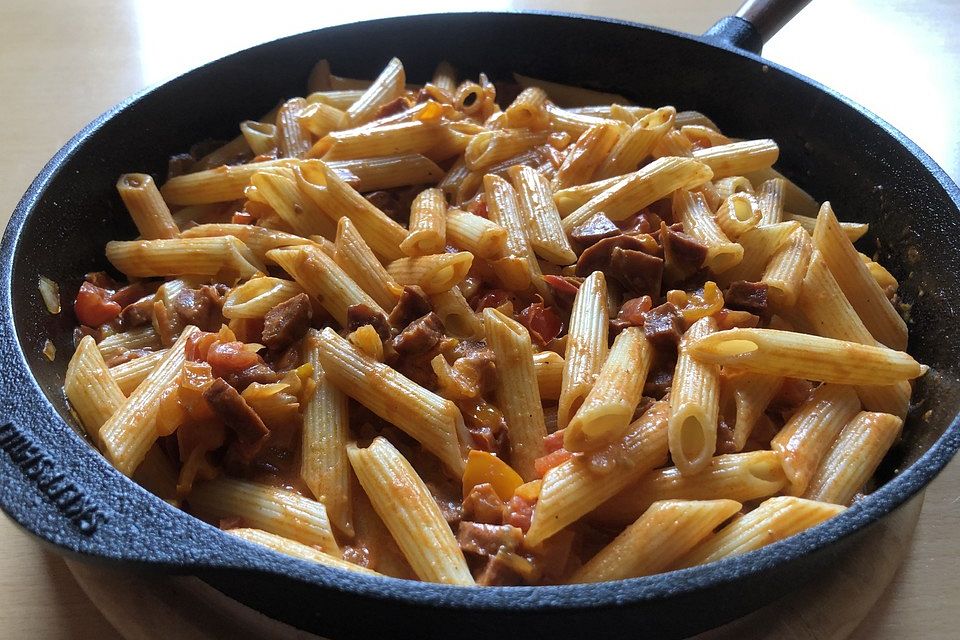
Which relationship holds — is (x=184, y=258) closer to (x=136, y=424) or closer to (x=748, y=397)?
(x=136, y=424)

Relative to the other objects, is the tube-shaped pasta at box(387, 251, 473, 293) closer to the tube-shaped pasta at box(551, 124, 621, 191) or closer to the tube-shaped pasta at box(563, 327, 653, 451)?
the tube-shaped pasta at box(563, 327, 653, 451)

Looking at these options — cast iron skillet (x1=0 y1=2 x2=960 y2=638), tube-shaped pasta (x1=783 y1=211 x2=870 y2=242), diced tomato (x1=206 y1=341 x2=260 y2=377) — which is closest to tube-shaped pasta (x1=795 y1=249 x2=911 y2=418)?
cast iron skillet (x1=0 y1=2 x2=960 y2=638)

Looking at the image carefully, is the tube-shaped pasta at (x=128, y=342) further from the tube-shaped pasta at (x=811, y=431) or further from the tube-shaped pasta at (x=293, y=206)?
the tube-shaped pasta at (x=811, y=431)

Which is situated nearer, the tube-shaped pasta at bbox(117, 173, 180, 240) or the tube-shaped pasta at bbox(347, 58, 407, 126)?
the tube-shaped pasta at bbox(117, 173, 180, 240)

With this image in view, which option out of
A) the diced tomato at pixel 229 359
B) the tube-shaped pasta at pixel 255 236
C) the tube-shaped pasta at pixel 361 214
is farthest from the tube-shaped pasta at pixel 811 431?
the tube-shaped pasta at pixel 255 236

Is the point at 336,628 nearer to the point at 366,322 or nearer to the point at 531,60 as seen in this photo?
the point at 366,322

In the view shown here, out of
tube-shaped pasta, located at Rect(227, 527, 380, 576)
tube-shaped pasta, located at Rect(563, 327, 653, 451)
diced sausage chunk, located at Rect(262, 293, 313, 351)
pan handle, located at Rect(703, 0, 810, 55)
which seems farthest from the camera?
pan handle, located at Rect(703, 0, 810, 55)
